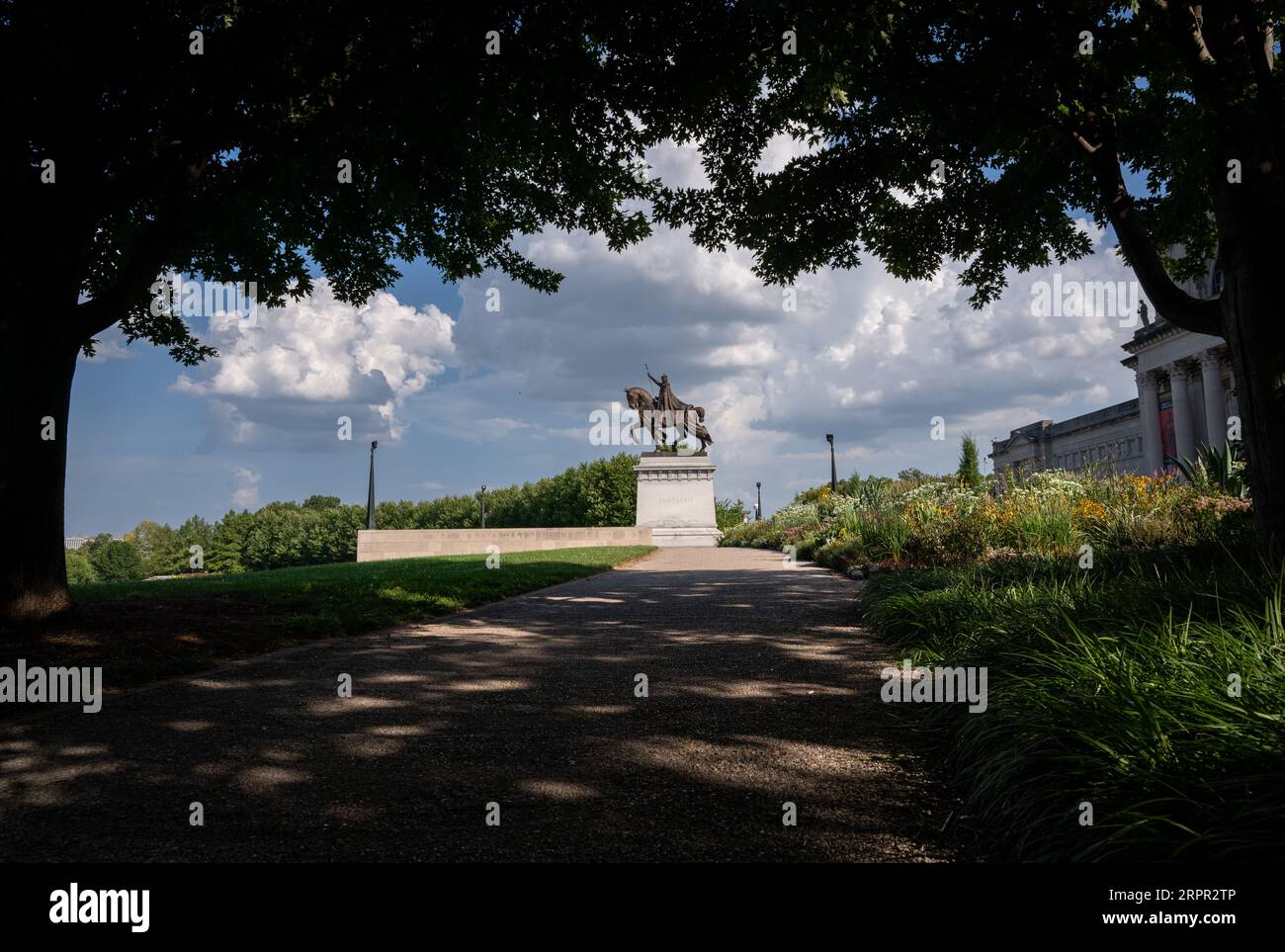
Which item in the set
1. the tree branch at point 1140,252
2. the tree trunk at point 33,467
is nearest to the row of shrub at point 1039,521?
the tree branch at point 1140,252

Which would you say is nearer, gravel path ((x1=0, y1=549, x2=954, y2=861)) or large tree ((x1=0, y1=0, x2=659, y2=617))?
gravel path ((x1=0, y1=549, x2=954, y2=861))

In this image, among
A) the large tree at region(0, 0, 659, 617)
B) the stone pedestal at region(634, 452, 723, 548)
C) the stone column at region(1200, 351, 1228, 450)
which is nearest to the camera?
the large tree at region(0, 0, 659, 617)

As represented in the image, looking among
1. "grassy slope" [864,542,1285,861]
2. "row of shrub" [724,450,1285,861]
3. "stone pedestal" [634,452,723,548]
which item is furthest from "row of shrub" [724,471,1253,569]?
"stone pedestal" [634,452,723,548]

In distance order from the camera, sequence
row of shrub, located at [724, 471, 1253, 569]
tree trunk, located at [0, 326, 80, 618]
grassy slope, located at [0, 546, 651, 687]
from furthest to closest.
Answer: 1. row of shrub, located at [724, 471, 1253, 569]
2. tree trunk, located at [0, 326, 80, 618]
3. grassy slope, located at [0, 546, 651, 687]

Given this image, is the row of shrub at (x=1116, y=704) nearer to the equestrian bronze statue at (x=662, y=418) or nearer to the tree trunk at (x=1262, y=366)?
the tree trunk at (x=1262, y=366)

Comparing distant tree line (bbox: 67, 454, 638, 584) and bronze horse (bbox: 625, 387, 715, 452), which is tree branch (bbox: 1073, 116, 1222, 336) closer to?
bronze horse (bbox: 625, 387, 715, 452)

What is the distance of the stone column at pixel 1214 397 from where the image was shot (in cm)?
4831

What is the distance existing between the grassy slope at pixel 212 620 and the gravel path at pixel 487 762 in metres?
0.73

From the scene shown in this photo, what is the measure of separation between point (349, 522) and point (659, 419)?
6029 centimetres

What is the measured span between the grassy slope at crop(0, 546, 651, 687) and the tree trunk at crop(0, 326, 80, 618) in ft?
1.55

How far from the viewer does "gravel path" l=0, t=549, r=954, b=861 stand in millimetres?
2811

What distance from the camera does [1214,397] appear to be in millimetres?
49031

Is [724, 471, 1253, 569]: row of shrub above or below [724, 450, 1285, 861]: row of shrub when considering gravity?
above
